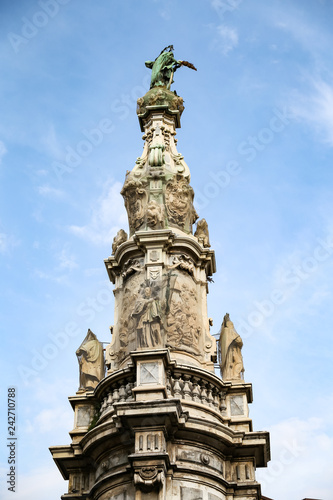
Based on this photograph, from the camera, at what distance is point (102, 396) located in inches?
719

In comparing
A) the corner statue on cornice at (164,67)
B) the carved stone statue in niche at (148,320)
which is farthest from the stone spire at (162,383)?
the corner statue on cornice at (164,67)

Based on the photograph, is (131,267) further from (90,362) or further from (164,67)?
(164,67)

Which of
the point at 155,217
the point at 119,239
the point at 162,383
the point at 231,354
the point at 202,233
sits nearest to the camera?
the point at 162,383

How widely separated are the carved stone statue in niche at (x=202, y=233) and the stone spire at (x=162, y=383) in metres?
0.03

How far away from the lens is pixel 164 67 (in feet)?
87.2

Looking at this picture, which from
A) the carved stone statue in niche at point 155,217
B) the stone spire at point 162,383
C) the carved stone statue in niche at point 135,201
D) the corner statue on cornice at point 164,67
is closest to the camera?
the stone spire at point 162,383

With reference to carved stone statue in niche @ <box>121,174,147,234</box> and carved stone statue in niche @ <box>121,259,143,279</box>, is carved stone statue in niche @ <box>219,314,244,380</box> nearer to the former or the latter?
carved stone statue in niche @ <box>121,259,143,279</box>

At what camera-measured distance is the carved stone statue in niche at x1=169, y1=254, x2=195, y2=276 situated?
789 inches

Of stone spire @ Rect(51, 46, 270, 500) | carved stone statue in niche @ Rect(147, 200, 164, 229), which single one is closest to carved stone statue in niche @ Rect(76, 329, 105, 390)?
stone spire @ Rect(51, 46, 270, 500)

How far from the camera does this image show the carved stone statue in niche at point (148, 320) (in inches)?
687

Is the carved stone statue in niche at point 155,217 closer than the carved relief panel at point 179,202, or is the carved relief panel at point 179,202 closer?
the carved stone statue in niche at point 155,217

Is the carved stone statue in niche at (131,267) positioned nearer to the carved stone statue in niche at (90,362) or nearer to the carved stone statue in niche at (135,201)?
the carved stone statue in niche at (135,201)

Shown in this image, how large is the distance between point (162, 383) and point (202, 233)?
671cm

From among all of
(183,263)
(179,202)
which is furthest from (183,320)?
(179,202)
